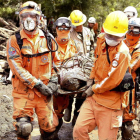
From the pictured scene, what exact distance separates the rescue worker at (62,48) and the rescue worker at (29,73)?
0.76m

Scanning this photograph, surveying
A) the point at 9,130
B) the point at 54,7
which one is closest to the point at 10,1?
the point at 54,7

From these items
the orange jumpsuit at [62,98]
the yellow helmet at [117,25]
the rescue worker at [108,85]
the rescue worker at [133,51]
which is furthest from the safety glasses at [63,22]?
the yellow helmet at [117,25]

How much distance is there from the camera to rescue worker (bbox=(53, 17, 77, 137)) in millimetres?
4934

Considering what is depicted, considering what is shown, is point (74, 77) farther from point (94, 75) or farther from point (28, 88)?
point (28, 88)

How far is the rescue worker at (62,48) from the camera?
4.93 m

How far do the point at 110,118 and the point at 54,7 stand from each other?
10.6 meters

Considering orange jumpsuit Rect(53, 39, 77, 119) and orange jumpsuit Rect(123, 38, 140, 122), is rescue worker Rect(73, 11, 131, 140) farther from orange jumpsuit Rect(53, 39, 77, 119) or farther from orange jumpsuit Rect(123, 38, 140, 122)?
orange jumpsuit Rect(53, 39, 77, 119)

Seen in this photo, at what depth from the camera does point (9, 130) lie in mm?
5191

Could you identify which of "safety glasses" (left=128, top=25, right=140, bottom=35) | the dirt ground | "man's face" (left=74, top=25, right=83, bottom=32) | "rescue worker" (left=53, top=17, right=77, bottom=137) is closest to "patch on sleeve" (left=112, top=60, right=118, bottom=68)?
"safety glasses" (left=128, top=25, right=140, bottom=35)

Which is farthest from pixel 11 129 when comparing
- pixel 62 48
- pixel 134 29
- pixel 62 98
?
pixel 134 29

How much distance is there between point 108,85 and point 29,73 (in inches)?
52.0

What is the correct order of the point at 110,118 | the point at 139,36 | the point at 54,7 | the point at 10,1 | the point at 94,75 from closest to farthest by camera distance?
the point at 110,118, the point at 94,75, the point at 139,36, the point at 54,7, the point at 10,1

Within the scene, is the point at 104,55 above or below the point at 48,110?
above

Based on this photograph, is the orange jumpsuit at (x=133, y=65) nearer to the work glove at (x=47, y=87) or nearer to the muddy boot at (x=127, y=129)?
the muddy boot at (x=127, y=129)
